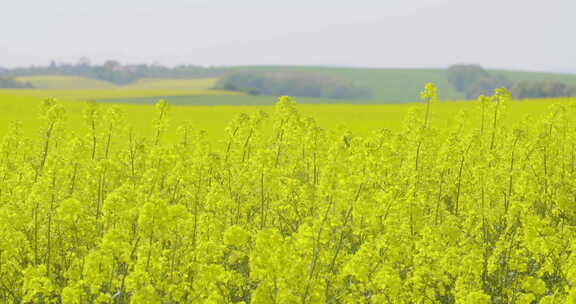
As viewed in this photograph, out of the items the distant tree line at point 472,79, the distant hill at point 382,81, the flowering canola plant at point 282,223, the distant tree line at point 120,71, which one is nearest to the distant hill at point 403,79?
the distant hill at point 382,81

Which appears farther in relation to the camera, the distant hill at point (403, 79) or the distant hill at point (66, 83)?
the distant hill at point (66, 83)

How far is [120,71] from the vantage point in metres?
156

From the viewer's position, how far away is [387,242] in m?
6.12

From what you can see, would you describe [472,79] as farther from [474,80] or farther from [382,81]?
[382,81]

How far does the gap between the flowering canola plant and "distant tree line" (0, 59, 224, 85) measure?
146 meters

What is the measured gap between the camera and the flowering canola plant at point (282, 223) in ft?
16.8

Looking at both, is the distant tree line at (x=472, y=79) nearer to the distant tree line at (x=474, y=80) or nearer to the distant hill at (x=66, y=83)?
the distant tree line at (x=474, y=80)

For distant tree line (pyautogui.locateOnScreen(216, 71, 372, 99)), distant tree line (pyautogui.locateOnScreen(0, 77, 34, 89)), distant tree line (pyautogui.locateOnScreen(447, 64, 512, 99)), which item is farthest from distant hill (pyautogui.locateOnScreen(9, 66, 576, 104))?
distant tree line (pyautogui.locateOnScreen(0, 77, 34, 89))

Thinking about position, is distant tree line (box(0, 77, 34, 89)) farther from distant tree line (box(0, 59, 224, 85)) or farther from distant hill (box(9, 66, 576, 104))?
distant tree line (box(0, 59, 224, 85))

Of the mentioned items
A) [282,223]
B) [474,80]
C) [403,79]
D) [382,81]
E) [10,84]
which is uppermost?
[282,223]

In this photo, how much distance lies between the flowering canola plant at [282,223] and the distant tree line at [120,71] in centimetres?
14633

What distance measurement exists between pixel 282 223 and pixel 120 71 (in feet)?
506

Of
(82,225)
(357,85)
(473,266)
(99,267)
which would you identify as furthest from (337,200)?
(357,85)

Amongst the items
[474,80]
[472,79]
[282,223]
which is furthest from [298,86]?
[282,223]
